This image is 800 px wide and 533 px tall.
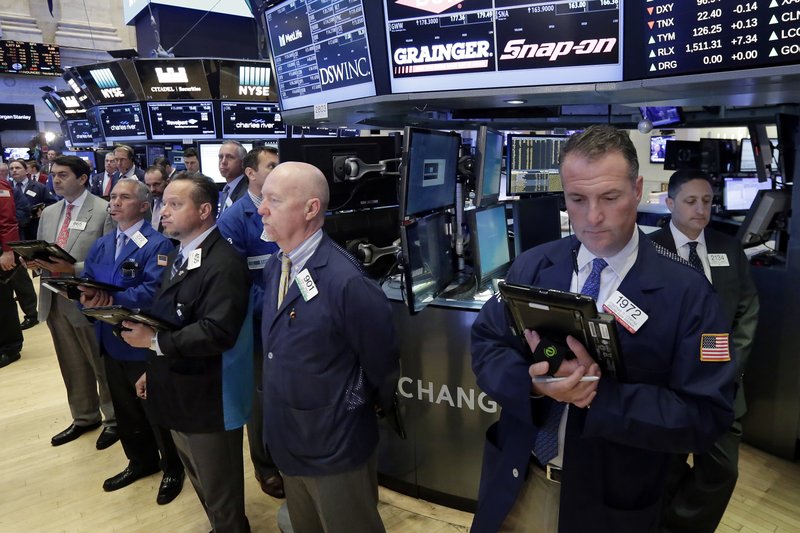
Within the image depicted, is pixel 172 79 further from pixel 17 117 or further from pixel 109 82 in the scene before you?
pixel 17 117

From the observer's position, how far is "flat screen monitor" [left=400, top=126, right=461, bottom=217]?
2.17 m

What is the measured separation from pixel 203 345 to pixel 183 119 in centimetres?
694

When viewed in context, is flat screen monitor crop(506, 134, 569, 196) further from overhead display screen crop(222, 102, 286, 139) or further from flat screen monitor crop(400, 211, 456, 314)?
overhead display screen crop(222, 102, 286, 139)

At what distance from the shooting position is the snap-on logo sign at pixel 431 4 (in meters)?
2.47

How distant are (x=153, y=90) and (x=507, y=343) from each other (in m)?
8.16

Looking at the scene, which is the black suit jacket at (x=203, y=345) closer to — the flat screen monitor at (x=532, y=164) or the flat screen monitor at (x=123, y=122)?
Result: the flat screen monitor at (x=532, y=164)

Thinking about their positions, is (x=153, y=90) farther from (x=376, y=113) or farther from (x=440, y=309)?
(x=440, y=309)

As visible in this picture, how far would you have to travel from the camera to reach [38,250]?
2.79 metres

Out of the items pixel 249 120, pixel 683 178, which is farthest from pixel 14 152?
pixel 683 178

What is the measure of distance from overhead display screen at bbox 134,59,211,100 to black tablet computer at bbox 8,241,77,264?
5590 mm

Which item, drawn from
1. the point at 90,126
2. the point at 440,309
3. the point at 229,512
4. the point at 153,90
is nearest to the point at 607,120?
the point at 440,309

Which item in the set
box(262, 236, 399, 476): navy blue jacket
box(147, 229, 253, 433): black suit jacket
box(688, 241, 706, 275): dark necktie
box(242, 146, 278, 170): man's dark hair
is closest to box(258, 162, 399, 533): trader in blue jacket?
box(262, 236, 399, 476): navy blue jacket

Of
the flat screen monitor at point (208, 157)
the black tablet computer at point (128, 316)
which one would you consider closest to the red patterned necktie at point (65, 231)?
the black tablet computer at point (128, 316)

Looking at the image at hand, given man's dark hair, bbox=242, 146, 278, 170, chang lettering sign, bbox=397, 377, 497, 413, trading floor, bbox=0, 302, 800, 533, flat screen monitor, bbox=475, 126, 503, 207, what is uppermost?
man's dark hair, bbox=242, 146, 278, 170
